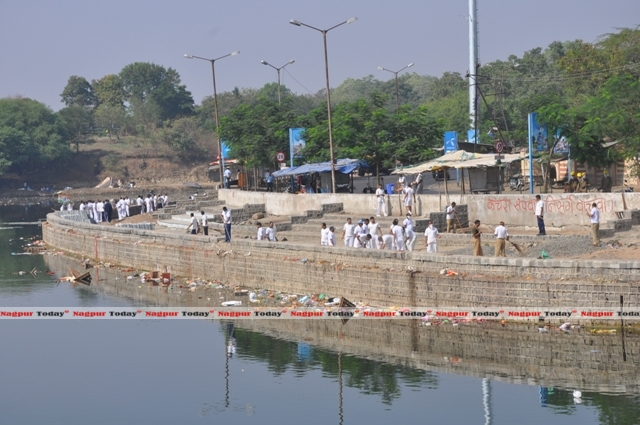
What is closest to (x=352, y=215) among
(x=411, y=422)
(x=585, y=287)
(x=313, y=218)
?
(x=313, y=218)

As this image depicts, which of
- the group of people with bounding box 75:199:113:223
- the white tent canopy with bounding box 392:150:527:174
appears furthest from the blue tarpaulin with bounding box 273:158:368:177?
the group of people with bounding box 75:199:113:223

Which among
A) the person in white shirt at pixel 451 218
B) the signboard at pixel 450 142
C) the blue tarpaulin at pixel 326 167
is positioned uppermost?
the signboard at pixel 450 142

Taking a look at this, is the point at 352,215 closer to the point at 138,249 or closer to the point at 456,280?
the point at 138,249

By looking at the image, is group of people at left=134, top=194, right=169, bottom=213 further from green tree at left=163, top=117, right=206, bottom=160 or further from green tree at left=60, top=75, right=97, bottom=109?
green tree at left=60, top=75, right=97, bottom=109

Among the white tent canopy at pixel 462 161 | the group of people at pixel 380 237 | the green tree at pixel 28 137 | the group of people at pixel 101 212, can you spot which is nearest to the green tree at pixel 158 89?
the green tree at pixel 28 137

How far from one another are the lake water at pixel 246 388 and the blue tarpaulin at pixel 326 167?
696 inches

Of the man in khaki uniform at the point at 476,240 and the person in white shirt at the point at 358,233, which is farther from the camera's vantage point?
the person in white shirt at the point at 358,233

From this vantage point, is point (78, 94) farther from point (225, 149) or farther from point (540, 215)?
point (540, 215)

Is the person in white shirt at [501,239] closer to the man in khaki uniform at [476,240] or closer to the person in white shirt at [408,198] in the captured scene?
the man in khaki uniform at [476,240]

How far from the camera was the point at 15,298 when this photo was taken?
3150cm

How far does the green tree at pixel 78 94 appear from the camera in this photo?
473ft

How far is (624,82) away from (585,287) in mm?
21086

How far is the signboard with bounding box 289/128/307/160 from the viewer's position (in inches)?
1901

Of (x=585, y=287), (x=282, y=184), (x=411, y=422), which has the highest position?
(x=282, y=184)
